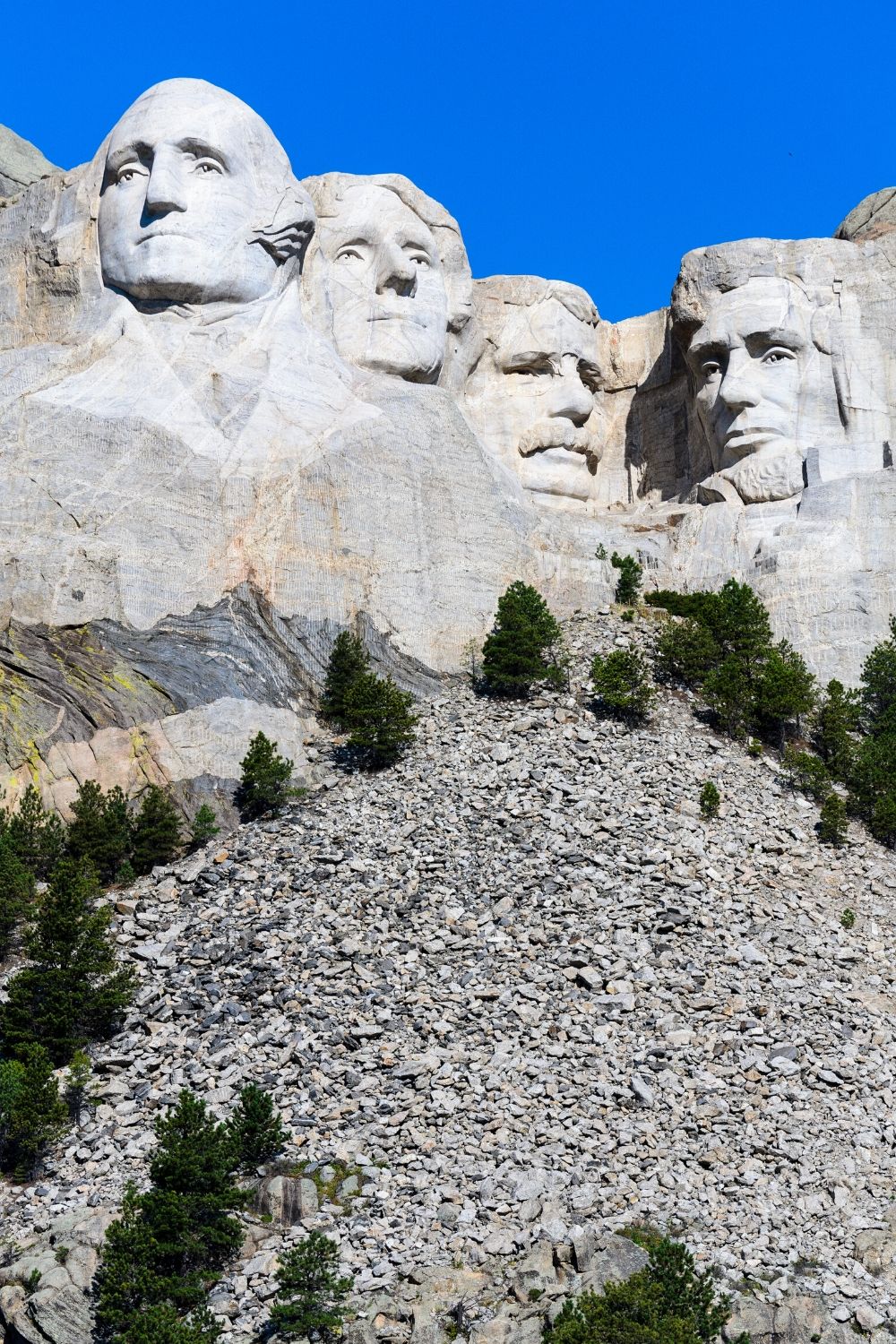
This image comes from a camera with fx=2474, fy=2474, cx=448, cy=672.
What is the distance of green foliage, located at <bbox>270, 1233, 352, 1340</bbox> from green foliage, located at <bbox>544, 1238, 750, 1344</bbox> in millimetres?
1915

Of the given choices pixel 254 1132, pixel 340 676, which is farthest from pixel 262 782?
pixel 254 1132

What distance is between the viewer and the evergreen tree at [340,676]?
32219mm

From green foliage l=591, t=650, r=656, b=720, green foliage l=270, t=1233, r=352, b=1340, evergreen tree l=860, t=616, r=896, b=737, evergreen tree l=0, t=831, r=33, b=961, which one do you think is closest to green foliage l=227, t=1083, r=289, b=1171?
green foliage l=270, t=1233, r=352, b=1340

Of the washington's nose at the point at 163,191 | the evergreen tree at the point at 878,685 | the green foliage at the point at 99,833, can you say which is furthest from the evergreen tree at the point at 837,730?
the washington's nose at the point at 163,191

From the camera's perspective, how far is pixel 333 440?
34062 millimetres

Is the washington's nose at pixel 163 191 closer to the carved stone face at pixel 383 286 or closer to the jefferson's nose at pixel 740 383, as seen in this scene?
the carved stone face at pixel 383 286

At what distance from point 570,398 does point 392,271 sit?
150 inches

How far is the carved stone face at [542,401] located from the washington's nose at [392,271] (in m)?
2.54

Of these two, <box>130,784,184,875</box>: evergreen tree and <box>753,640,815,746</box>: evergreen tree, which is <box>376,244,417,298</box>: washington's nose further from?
<box>130,784,184,875</box>: evergreen tree

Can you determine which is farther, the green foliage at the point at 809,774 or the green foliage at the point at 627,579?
the green foliage at the point at 627,579

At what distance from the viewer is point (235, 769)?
31.1 meters

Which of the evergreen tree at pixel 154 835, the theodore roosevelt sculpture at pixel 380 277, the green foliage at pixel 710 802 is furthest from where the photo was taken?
the theodore roosevelt sculpture at pixel 380 277

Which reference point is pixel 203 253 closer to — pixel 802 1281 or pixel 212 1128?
pixel 212 1128

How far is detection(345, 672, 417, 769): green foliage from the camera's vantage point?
3114cm
